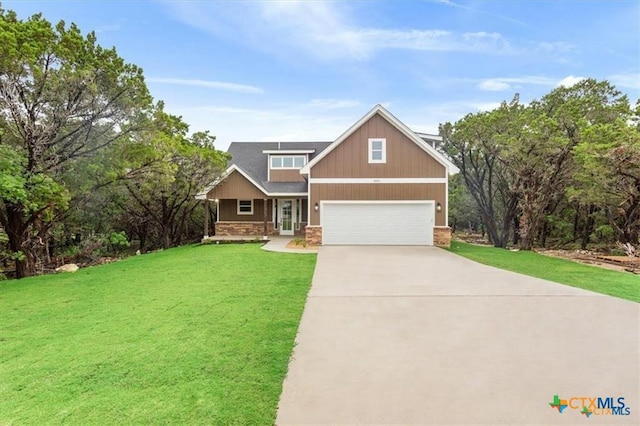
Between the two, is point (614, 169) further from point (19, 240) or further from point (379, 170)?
point (19, 240)

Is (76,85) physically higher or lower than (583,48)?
lower

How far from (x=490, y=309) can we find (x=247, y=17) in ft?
40.2

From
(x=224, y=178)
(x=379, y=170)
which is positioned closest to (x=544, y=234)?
(x=379, y=170)

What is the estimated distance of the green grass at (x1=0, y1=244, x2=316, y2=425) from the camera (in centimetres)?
320

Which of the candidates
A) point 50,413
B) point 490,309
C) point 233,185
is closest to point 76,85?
point 233,185

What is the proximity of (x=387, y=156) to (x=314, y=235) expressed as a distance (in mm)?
5121

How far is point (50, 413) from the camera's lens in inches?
124

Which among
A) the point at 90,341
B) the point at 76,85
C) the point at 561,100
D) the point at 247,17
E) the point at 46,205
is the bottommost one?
the point at 90,341

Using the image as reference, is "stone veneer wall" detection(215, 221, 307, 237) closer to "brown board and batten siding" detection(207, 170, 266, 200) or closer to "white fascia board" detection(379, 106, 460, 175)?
"brown board and batten siding" detection(207, 170, 266, 200)

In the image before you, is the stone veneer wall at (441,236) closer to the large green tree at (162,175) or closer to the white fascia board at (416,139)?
the white fascia board at (416,139)

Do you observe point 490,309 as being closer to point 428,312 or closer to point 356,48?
point 428,312

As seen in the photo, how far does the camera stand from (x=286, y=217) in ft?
70.4

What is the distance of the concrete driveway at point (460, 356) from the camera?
3.22 metres

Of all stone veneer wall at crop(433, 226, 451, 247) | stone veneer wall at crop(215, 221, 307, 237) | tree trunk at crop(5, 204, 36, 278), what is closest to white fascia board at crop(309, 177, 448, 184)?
stone veneer wall at crop(433, 226, 451, 247)
